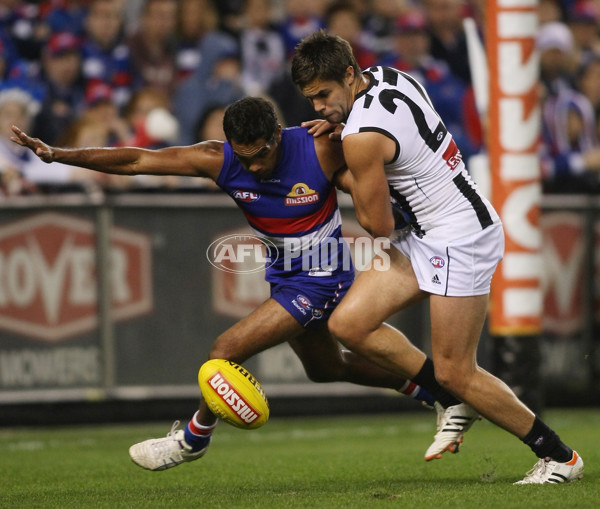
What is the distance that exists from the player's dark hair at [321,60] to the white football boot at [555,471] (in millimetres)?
2331

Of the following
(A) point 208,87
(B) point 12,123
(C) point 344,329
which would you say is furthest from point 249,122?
(A) point 208,87

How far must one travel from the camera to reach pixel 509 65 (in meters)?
9.72

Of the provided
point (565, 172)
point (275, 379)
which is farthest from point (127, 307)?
point (565, 172)

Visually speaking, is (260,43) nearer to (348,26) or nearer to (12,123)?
(348,26)

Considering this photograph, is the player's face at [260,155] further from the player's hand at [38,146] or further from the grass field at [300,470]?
the grass field at [300,470]

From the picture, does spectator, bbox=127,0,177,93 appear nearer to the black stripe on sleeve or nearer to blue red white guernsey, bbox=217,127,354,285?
blue red white guernsey, bbox=217,127,354,285

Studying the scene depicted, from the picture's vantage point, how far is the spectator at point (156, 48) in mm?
12906

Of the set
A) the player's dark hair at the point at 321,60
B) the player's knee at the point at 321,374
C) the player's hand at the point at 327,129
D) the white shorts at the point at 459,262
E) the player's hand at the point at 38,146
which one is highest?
the player's dark hair at the point at 321,60

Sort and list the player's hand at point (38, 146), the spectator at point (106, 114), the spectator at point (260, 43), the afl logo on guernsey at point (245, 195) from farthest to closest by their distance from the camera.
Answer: the spectator at point (260, 43) < the spectator at point (106, 114) < the afl logo on guernsey at point (245, 195) < the player's hand at point (38, 146)

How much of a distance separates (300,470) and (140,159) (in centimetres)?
228

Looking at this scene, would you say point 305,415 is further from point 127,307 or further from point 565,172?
point 565,172

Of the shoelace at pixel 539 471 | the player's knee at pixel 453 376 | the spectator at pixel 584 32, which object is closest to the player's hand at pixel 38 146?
the player's knee at pixel 453 376

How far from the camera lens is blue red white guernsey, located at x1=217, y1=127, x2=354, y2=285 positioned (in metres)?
6.54

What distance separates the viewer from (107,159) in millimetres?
6414
